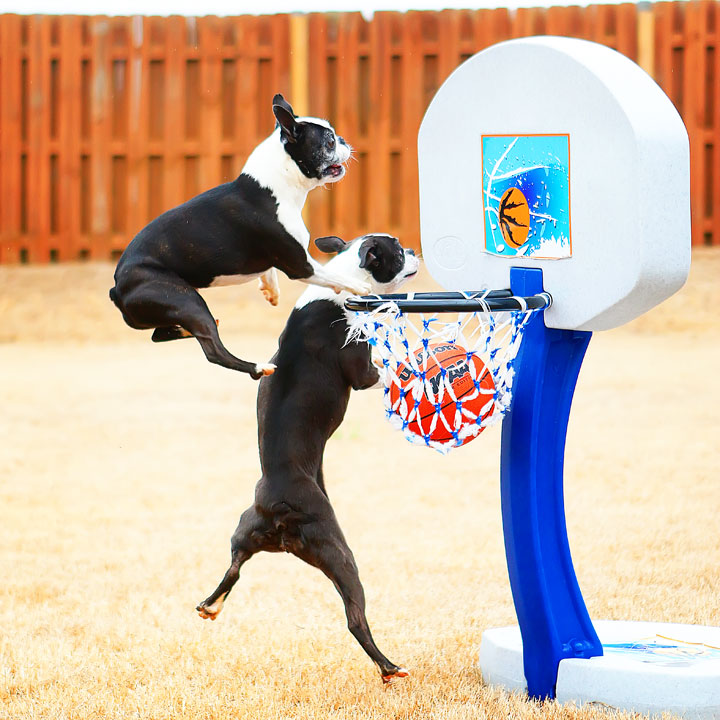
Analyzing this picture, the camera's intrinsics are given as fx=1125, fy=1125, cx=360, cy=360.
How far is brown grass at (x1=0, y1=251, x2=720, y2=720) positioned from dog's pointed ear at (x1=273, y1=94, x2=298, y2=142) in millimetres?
1863

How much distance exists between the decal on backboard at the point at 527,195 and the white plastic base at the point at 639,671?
1.33 m

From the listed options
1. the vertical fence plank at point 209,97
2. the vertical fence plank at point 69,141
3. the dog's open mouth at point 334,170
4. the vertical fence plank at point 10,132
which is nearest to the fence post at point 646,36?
the vertical fence plank at point 209,97

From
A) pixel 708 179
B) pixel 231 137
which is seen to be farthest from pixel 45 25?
pixel 708 179

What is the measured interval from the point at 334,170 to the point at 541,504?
1.31 meters

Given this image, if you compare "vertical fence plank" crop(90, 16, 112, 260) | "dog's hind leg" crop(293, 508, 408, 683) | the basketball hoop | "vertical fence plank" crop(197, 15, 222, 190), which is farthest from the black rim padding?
"vertical fence plank" crop(90, 16, 112, 260)

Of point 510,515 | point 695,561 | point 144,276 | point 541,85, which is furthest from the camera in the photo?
point 695,561

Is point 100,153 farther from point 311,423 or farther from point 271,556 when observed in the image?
point 311,423

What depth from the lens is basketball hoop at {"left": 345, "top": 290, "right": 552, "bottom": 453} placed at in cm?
342

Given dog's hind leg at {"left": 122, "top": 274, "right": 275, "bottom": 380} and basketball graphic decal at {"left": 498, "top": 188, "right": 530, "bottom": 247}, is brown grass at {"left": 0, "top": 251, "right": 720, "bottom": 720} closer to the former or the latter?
dog's hind leg at {"left": 122, "top": 274, "right": 275, "bottom": 380}

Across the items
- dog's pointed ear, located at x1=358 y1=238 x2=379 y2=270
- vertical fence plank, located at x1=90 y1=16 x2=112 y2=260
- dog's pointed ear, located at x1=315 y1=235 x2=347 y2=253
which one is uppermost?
vertical fence plank, located at x1=90 y1=16 x2=112 y2=260

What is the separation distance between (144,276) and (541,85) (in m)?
1.38

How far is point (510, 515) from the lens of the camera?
3.73 m

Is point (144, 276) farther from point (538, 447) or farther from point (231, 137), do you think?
point (231, 137)

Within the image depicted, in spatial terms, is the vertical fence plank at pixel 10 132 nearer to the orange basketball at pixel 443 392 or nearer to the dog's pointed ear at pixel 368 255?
the dog's pointed ear at pixel 368 255
